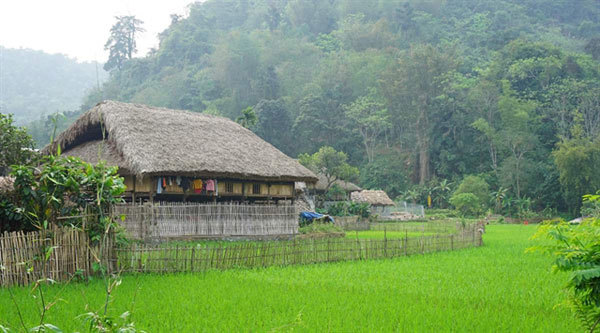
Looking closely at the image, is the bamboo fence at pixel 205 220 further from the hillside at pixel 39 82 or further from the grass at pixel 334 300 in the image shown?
the hillside at pixel 39 82

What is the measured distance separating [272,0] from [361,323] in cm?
7847

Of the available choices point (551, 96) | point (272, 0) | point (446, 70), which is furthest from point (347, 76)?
point (272, 0)

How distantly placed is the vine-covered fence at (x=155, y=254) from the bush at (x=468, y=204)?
78.5ft

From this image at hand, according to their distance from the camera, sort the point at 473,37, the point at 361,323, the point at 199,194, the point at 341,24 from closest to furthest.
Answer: the point at 361,323 → the point at 199,194 → the point at 473,37 → the point at 341,24

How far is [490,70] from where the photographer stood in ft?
151

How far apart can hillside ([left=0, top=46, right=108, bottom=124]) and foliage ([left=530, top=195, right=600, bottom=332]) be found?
58.4 meters

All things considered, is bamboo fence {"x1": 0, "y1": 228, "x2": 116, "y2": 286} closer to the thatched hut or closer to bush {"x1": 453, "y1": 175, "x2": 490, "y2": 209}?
the thatched hut

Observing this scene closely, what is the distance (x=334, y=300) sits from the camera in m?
7.05

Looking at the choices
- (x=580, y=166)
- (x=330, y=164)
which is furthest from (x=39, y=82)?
(x=580, y=166)

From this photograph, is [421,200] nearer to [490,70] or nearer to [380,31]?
[490,70]

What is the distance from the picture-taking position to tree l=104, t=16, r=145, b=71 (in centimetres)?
6456

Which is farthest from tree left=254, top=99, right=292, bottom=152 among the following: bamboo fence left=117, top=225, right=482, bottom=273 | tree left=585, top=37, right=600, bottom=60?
bamboo fence left=117, top=225, right=482, bottom=273

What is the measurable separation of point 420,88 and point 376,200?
14829 millimetres

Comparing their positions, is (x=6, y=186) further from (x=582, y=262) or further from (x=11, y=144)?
(x=582, y=262)
